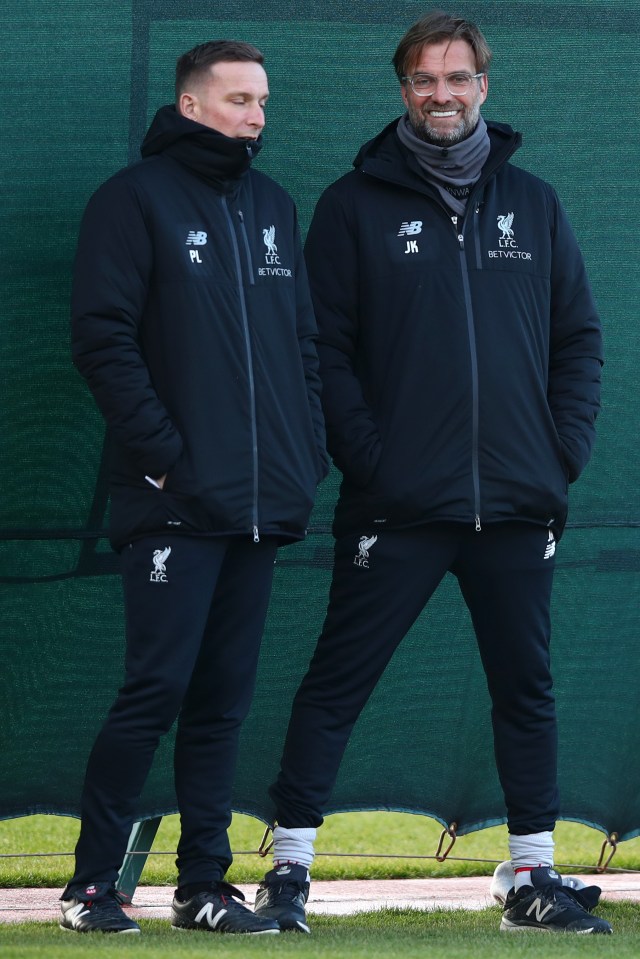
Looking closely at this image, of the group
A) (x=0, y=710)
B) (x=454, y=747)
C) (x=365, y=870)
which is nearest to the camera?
(x=0, y=710)

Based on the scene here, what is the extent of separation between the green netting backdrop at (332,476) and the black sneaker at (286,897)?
67 cm

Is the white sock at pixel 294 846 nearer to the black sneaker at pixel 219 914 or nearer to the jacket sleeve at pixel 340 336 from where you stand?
the black sneaker at pixel 219 914

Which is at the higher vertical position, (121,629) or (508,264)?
(508,264)

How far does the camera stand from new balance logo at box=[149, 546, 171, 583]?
3453 millimetres

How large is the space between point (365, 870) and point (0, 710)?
1550mm

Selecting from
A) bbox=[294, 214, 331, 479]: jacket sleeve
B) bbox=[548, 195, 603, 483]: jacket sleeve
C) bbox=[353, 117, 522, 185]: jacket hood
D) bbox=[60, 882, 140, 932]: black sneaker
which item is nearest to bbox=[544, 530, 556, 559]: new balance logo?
bbox=[548, 195, 603, 483]: jacket sleeve

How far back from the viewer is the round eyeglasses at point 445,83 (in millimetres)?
3826

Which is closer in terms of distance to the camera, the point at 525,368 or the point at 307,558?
the point at 525,368

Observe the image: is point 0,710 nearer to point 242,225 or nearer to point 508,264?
point 242,225

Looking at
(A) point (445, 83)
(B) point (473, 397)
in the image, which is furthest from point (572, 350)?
(A) point (445, 83)

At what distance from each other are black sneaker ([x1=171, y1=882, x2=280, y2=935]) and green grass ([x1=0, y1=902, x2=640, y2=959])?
0.05 metres

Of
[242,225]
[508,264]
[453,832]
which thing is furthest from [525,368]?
[453,832]

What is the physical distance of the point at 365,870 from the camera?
5137 mm

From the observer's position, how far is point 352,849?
6.14 m
